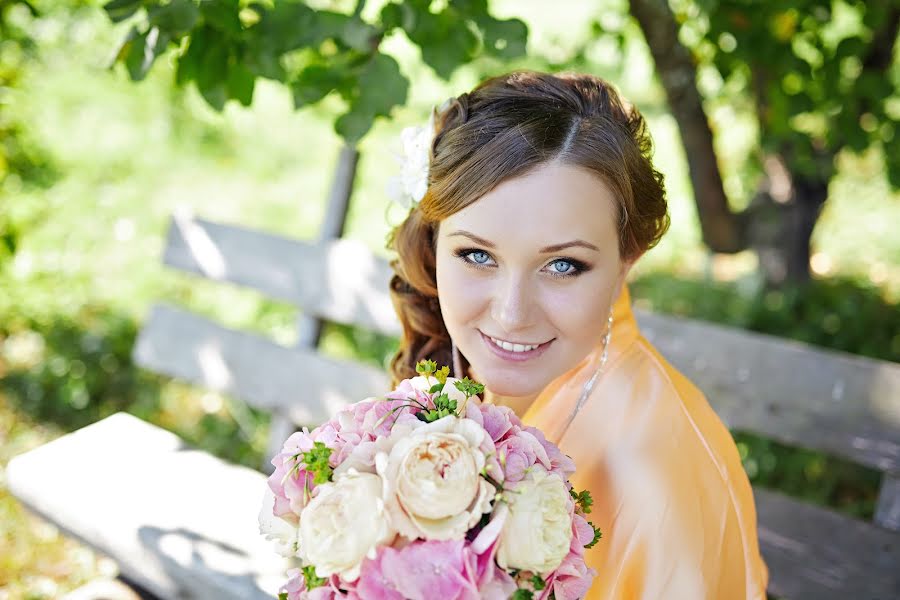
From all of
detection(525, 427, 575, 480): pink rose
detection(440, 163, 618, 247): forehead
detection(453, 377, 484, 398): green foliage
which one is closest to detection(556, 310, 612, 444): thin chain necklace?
detection(440, 163, 618, 247): forehead

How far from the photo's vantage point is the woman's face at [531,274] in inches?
70.1

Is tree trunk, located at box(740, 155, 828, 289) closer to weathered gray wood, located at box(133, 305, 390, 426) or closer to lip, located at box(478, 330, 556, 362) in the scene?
weathered gray wood, located at box(133, 305, 390, 426)

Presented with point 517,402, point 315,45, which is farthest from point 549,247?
point 315,45

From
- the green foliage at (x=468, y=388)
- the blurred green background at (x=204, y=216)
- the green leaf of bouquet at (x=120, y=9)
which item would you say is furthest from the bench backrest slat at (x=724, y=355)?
the green foliage at (x=468, y=388)

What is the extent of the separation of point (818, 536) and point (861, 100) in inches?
76.0

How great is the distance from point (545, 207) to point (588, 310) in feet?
0.89

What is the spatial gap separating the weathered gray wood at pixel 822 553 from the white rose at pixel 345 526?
1951mm

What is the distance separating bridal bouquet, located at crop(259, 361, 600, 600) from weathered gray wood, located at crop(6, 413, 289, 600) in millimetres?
1094

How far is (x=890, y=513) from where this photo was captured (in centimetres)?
267

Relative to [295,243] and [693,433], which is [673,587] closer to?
[693,433]

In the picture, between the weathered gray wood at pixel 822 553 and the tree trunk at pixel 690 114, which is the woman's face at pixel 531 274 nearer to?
the weathered gray wood at pixel 822 553

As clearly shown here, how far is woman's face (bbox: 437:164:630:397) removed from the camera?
178 centimetres

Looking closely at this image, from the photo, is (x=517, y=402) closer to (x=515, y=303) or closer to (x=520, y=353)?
(x=520, y=353)

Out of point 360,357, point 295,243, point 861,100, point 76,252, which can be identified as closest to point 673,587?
point 295,243
